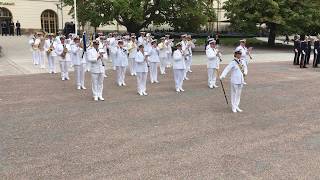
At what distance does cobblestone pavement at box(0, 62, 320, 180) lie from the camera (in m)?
7.37

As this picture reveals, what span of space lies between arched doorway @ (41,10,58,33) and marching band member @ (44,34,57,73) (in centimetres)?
3232

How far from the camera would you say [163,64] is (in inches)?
801

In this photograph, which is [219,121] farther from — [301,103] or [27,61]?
[27,61]

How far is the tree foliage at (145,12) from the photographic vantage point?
99.1 feet

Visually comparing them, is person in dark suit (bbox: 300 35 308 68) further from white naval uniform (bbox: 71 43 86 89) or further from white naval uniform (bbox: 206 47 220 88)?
white naval uniform (bbox: 71 43 86 89)

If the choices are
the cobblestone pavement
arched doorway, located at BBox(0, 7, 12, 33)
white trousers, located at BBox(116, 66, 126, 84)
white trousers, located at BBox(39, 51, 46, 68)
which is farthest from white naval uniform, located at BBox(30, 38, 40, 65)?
arched doorway, located at BBox(0, 7, 12, 33)

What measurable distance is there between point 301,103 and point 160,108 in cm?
449

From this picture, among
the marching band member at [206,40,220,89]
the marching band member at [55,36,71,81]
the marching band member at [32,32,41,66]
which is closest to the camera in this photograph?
the marching band member at [206,40,220,89]

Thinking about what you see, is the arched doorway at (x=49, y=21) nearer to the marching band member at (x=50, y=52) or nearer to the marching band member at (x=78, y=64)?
the marching band member at (x=50, y=52)

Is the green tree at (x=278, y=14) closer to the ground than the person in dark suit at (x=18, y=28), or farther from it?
farther from it

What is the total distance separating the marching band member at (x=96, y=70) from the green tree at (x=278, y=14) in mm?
25612

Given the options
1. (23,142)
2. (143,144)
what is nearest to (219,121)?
(143,144)

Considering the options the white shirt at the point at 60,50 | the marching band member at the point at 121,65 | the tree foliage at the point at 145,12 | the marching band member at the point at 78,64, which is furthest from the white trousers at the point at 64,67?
the tree foliage at the point at 145,12

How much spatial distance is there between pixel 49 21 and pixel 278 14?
2867cm
